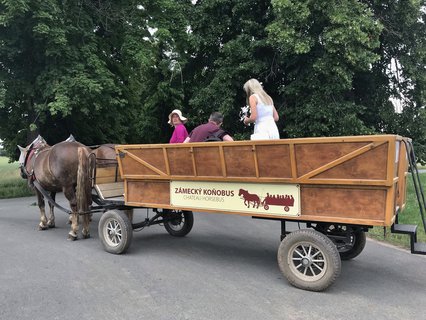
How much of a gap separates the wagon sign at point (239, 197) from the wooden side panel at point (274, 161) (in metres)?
0.14

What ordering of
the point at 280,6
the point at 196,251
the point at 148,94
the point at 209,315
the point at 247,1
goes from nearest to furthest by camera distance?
the point at 209,315, the point at 196,251, the point at 280,6, the point at 247,1, the point at 148,94

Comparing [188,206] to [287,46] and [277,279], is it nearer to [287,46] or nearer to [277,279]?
[277,279]

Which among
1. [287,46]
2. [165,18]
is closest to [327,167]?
[287,46]

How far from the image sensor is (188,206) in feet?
17.4

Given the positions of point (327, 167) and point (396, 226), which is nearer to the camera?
point (327, 167)

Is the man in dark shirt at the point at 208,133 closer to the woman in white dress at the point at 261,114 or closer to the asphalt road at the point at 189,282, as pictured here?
the woman in white dress at the point at 261,114

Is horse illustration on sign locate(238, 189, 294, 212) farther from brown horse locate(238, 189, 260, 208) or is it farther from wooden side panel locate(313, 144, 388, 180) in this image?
wooden side panel locate(313, 144, 388, 180)

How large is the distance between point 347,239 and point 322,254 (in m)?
0.98

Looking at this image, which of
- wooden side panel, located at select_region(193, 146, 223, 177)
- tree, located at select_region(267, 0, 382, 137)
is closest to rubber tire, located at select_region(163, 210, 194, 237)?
wooden side panel, located at select_region(193, 146, 223, 177)


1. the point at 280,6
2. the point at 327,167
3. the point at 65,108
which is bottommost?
the point at 327,167

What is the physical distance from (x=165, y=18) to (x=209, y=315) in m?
13.0

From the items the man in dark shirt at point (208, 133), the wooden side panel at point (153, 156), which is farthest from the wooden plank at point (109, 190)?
the man in dark shirt at point (208, 133)

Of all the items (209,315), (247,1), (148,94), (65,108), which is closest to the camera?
(209,315)

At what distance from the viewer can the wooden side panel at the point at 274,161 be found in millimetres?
4445
